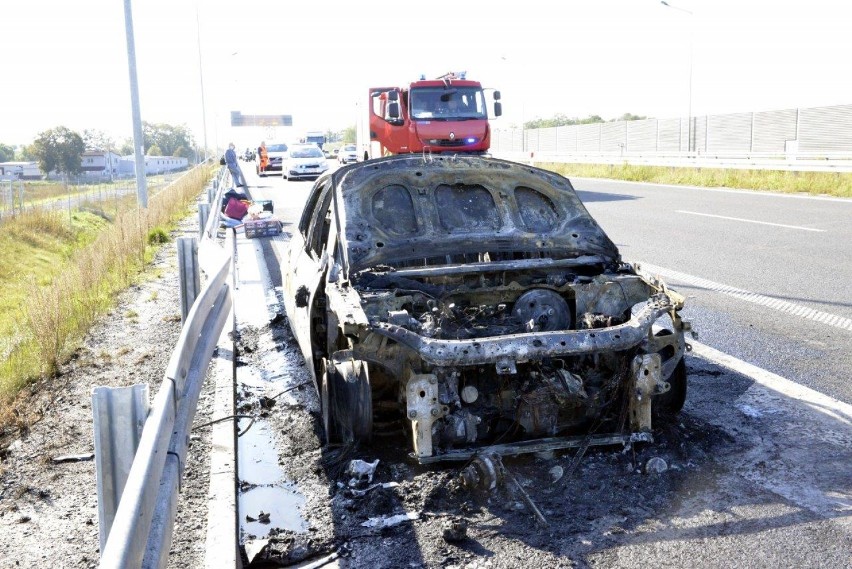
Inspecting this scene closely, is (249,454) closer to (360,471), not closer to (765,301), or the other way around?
(360,471)

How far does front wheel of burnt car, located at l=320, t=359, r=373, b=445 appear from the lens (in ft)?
15.5

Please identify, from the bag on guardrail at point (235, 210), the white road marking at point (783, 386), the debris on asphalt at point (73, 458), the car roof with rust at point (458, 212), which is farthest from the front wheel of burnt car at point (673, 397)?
the bag on guardrail at point (235, 210)

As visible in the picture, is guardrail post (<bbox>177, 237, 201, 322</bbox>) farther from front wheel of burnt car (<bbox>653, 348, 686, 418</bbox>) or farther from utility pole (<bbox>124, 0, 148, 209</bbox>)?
utility pole (<bbox>124, 0, 148, 209</bbox>)

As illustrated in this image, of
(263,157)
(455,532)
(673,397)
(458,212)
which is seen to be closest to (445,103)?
(458,212)

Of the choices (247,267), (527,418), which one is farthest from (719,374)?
(247,267)

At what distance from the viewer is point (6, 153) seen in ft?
387

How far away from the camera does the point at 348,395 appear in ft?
15.8

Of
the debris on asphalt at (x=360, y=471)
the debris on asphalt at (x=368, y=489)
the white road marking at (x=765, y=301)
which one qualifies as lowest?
the debris on asphalt at (x=368, y=489)

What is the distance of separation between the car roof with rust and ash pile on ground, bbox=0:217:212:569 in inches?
66.1

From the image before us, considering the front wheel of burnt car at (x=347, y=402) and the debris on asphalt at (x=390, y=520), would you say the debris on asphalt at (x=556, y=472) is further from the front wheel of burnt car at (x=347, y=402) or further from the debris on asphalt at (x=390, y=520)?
the front wheel of burnt car at (x=347, y=402)

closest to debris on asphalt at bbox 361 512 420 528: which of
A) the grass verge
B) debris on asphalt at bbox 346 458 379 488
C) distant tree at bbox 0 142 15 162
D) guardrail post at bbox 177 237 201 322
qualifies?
debris on asphalt at bbox 346 458 379 488

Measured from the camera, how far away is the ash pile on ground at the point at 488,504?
369cm

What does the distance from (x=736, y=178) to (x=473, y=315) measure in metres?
22.1

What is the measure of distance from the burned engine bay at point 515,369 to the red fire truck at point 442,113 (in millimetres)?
16519
